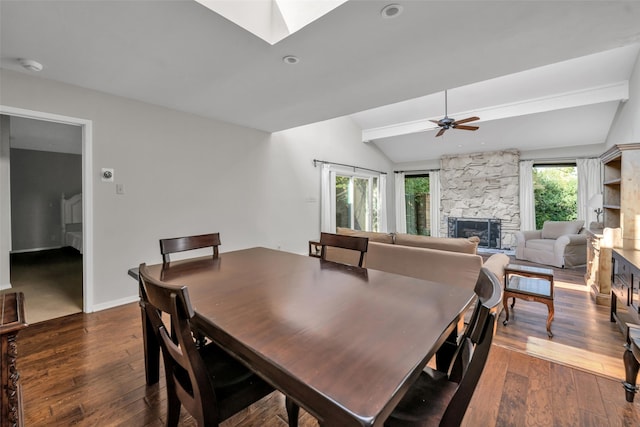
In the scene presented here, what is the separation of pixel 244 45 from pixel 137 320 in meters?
2.70

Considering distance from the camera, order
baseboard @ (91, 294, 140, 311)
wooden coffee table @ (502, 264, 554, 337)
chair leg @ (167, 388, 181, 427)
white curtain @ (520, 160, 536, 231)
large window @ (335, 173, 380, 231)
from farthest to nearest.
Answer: large window @ (335, 173, 380, 231)
white curtain @ (520, 160, 536, 231)
baseboard @ (91, 294, 140, 311)
wooden coffee table @ (502, 264, 554, 337)
chair leg @ (167, 388, 181, 427)

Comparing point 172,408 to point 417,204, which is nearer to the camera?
point 172,408

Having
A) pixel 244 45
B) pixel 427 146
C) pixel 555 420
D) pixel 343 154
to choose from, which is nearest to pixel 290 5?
pixel 244 45

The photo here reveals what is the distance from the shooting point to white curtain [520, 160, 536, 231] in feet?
19.7

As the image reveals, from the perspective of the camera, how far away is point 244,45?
1.98 meters

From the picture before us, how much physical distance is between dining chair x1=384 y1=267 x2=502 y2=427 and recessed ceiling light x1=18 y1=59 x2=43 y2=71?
3.53 meters

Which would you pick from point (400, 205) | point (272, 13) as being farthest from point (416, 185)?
point (272, 13)

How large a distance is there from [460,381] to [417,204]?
24.9 ft

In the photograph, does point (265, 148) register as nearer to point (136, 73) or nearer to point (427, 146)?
point (136, 73)

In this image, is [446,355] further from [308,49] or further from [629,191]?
[629,191]

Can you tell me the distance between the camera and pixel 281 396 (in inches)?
64.9

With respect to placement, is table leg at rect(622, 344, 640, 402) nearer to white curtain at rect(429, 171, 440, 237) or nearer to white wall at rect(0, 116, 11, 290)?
white curtain at rect(429, 171, 440, 237)

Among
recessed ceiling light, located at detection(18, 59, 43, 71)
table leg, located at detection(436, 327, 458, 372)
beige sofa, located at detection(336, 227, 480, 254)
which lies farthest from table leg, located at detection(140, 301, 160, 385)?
beige sofa, located at detection(336, 227, 480, 254)

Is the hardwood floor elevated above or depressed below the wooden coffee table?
below
